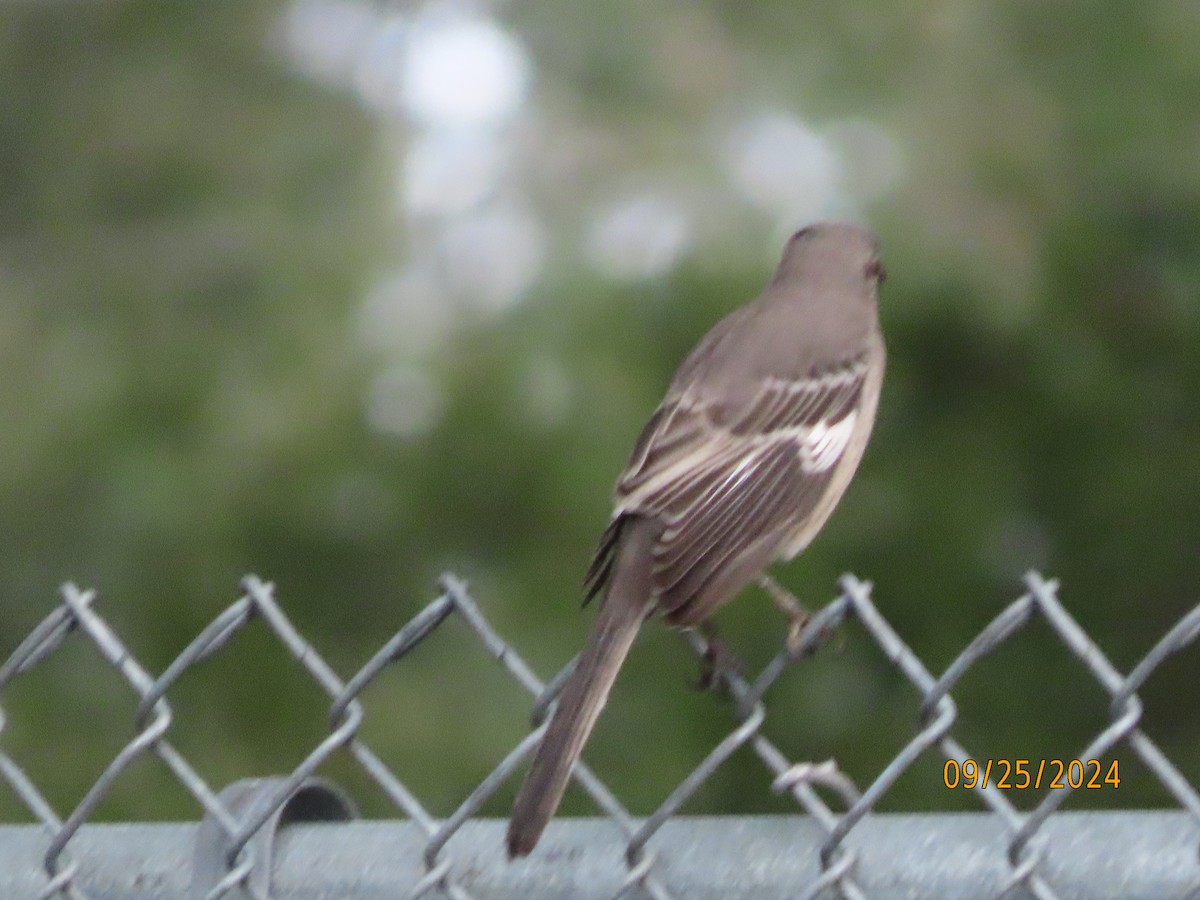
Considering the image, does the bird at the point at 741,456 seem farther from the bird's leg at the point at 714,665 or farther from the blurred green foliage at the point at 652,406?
the blurred green foliage at the point at 652,406

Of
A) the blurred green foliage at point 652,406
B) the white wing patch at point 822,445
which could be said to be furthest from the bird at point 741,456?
the blurred green foliage at point 652,406

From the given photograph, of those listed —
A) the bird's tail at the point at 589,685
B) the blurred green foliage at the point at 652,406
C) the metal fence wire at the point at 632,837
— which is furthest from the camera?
the blurred green foliage at the point at 652,406

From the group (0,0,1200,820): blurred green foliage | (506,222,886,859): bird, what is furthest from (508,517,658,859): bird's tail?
(0,0,1200,820): blurred green foliage

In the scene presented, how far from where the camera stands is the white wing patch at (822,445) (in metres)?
3.64

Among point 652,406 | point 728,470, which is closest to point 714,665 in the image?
point 728,470

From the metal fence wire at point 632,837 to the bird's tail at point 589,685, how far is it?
0.04 m

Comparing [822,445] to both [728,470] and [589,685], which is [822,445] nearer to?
[728,470]

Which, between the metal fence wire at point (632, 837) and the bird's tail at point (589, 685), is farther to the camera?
the bird's tail at point (589, 685)

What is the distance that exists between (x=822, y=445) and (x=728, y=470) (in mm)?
289

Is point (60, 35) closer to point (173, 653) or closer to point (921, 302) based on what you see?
point (173, 653)

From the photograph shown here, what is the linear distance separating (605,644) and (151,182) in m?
3.47

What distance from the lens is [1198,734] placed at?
471 centimetres

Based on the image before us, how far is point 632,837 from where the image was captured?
6.30 ft

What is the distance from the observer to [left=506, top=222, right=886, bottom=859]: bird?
284cm
